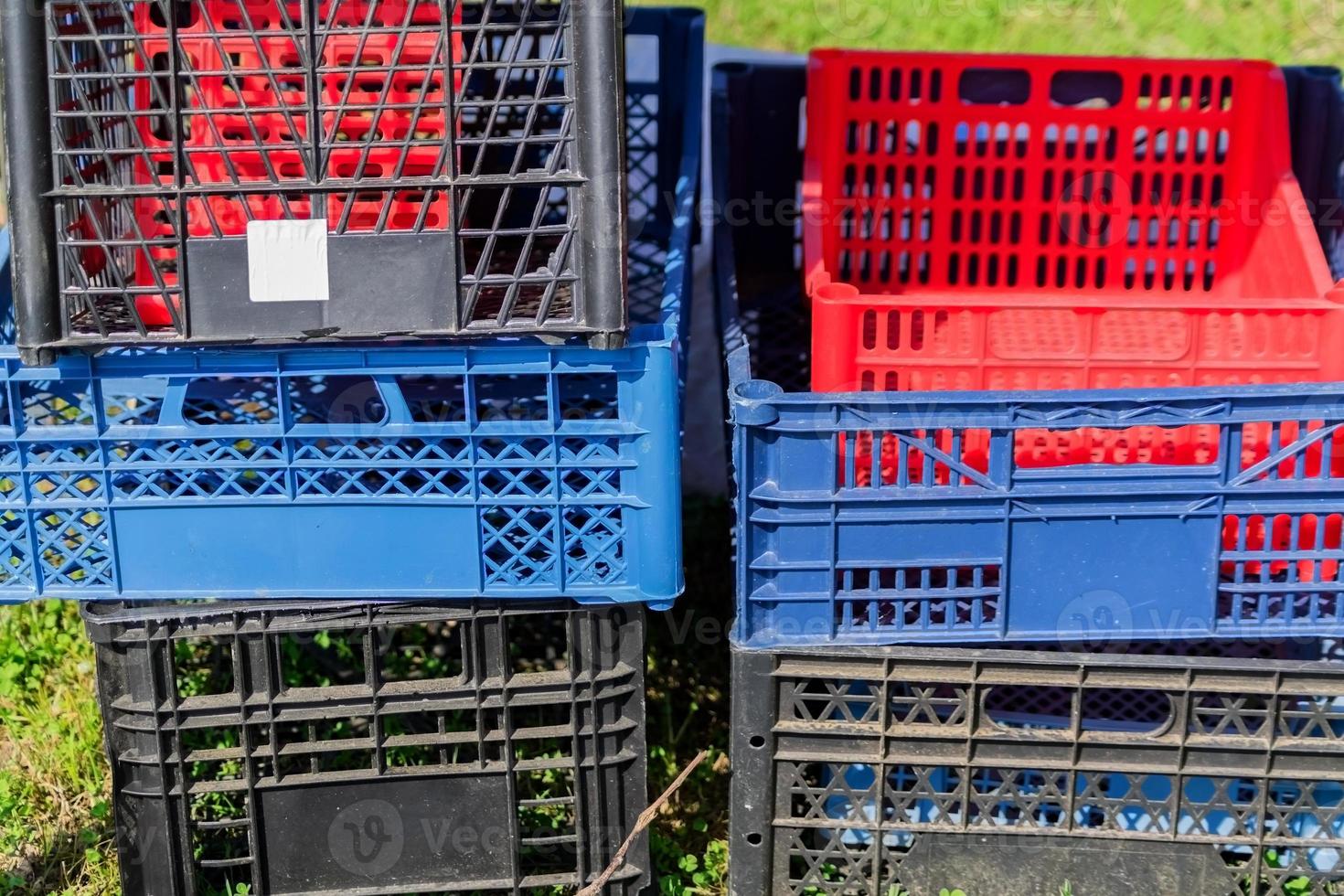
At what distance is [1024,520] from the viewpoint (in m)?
2.68

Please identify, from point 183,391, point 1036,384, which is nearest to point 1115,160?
point 1036,384

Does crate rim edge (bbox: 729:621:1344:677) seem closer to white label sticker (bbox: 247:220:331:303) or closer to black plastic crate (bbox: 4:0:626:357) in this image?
black plastic crate (bbox: 4:0:626:357)

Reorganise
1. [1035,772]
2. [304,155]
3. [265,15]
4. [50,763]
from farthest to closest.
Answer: [50,763], [265,15], [1035,772], [304,155]

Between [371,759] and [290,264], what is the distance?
96cm

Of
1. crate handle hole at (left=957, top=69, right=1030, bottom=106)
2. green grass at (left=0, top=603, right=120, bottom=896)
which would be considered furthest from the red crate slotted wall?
green grass at (left=0, top=603, right=120, bottom=896)

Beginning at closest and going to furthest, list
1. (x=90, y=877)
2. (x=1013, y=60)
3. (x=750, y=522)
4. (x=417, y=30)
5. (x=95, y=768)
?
(x=417, y=30) → (x=750, y=522) → (x=90, y=877) → (x=95, y=768) → (x=1013, y=60)

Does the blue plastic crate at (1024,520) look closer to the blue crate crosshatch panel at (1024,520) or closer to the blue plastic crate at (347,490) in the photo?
the blue crate crosshatch panel at (1024,520)

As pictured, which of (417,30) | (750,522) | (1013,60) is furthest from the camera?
(1013,60)

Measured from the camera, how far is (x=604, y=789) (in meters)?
2.97

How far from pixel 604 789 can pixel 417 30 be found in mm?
1449

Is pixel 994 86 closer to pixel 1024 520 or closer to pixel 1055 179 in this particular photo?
pixel 1055 179

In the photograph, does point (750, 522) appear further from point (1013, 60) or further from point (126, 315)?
point (1013, 60)

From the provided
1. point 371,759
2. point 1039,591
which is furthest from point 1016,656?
point 371,759

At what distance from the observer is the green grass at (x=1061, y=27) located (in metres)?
7.29
